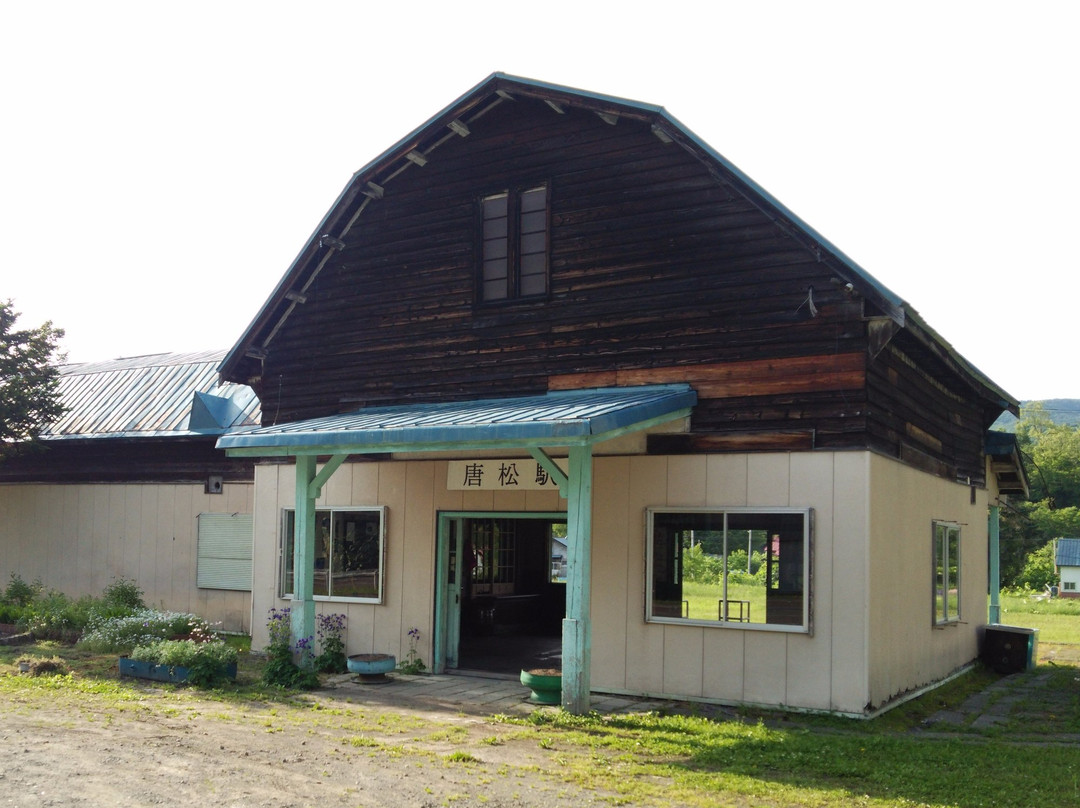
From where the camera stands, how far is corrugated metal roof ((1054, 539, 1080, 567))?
5453 cm

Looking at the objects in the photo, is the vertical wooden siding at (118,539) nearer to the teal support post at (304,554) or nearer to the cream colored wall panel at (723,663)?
the teal support post at (304,554)

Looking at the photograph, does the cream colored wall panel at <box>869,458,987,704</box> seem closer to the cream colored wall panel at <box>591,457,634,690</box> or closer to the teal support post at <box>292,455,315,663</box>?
Answer: the cream colored wall panel at <box>591,457,634,690</box>

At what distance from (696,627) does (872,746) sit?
252 cm

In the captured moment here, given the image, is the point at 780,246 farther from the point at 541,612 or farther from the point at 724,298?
the point at 541,612

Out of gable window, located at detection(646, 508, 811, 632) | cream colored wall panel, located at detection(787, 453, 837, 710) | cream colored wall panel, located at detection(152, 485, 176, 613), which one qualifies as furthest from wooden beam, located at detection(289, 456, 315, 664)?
cream colored wall panel, located at detection(152, 485, 176, 613)

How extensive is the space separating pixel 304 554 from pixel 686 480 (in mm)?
4701

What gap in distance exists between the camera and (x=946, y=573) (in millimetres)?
13891

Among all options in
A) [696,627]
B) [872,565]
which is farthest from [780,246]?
[696,627]

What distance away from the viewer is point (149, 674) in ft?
39.0

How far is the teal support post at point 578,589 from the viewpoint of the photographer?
9938 millimetres

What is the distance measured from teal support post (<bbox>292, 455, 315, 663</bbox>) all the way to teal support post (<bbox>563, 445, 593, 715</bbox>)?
3814mm

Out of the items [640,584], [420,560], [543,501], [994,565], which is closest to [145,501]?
[420,560]

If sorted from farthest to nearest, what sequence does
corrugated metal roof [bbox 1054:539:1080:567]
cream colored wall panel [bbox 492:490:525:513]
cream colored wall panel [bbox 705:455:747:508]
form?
corrugated metal roof [bbox 1054:539:1080:567] → cream colored wall panel [bbox 492:490:525:513] → cream colored wall panel [bbox 705:455:747:508]

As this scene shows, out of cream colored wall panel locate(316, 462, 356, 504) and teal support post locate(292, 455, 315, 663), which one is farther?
cream colored wall panel locate(316, 462, 356, 504)
